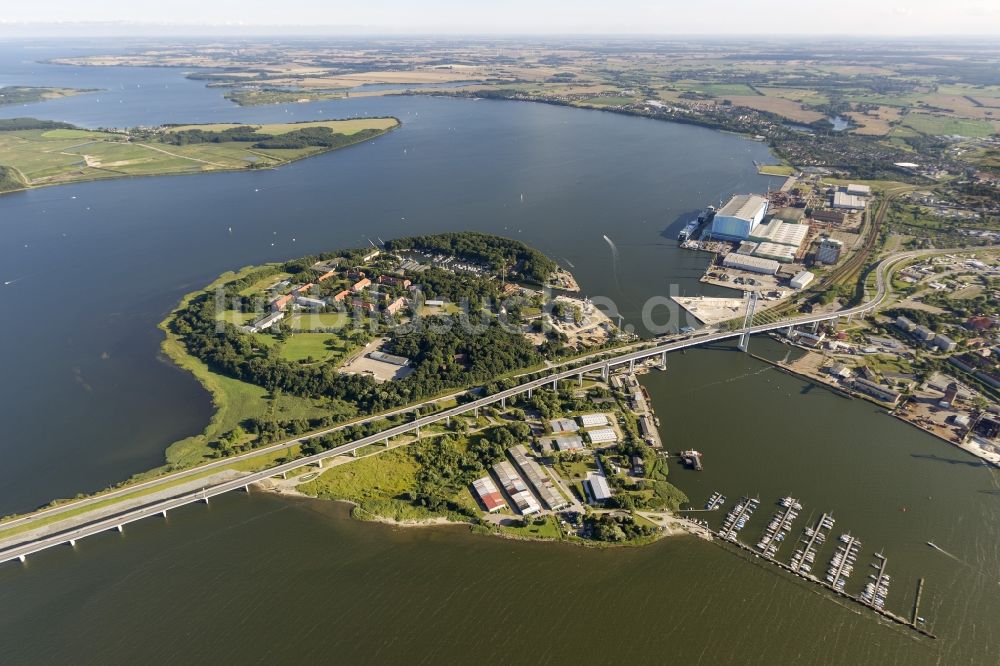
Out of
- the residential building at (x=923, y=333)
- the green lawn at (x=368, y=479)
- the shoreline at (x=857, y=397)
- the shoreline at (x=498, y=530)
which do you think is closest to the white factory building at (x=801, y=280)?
the residential building at (x=923, y=333)

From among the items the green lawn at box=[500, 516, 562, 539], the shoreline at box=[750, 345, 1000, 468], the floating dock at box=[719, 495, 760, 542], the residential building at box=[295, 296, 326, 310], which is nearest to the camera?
the green lawn at box=[500, 516, 562, 539]

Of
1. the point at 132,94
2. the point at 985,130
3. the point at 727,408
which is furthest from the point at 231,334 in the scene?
the point at 132,94

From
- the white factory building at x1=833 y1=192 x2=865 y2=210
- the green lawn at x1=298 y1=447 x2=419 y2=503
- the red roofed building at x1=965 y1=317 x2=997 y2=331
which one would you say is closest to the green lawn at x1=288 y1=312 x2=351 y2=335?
the green lawn at x1=298 y1=447 x2=419 y2=503

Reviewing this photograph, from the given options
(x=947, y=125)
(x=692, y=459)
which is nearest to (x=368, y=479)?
A: (x=692, y=459)

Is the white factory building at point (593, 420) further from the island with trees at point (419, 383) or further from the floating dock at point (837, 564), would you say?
the floating dock at point (837, 564)

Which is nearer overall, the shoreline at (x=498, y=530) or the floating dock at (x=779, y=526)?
the floating dock at (x=779, y=526)

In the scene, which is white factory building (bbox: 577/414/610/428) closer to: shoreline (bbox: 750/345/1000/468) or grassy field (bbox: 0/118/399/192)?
shoreline (bbox: 750/345/1000/468)

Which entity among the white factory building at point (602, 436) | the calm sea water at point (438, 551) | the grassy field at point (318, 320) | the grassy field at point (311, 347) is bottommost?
the calm sea water at point (438, 551)
